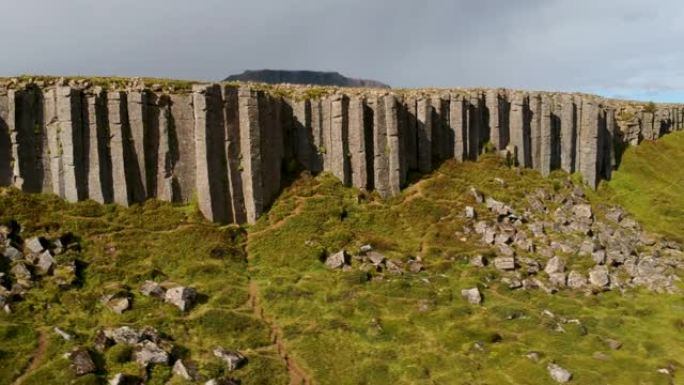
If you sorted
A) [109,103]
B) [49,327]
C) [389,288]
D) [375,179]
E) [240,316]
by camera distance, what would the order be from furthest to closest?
[375,179], [109,103], [389,288], [240,316], [49,327]

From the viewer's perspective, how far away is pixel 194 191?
139ft

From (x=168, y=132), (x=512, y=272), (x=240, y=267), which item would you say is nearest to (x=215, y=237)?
(x=240, y=267)

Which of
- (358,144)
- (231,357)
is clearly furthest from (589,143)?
(231,357)

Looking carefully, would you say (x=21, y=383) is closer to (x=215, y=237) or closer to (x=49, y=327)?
(x=49, y=327)

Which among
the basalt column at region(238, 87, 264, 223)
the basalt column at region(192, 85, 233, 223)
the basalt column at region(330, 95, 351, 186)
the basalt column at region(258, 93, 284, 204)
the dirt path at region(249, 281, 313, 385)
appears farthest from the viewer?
the basalt column at region(330, 95, 351, 186)

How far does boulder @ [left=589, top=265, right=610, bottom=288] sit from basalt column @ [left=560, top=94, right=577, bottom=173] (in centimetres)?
1891

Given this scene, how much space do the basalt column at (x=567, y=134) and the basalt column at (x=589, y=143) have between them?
88cm

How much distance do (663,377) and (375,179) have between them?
24399mm

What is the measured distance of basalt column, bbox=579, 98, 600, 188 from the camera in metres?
57.6

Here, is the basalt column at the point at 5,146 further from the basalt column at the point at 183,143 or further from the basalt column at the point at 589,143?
the basalt column at the point at 589,143

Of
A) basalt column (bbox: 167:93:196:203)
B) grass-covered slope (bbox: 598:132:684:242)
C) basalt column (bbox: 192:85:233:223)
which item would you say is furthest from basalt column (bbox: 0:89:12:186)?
grass-covered slope (bbox: 598:132:684:242)

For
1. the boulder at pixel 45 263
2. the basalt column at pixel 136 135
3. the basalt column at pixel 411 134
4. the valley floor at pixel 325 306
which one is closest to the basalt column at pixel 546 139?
the valley floor at pixel 325 306

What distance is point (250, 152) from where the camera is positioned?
4294 centimetres

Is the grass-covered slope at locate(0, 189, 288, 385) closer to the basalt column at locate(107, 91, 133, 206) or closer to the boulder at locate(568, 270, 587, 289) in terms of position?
the basalt column at locate(107, 91, 133, 206)
